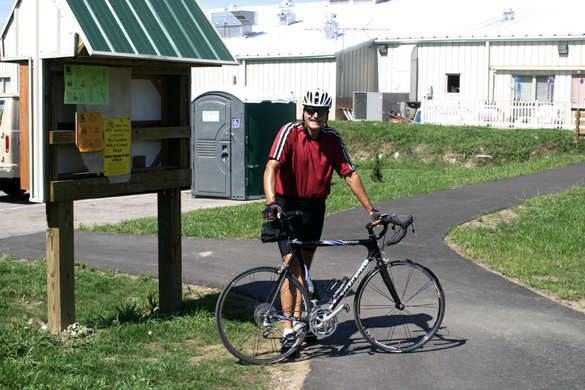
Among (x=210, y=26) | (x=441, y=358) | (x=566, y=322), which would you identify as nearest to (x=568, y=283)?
(x=566, y=322)

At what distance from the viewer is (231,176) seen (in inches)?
566

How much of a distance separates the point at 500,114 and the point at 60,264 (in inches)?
917

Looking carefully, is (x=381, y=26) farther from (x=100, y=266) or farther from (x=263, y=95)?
(x=100, y=266)

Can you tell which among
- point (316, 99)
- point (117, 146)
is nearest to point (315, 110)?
point (316, 99)

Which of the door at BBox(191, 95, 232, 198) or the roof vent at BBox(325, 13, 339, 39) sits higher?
the roof vent at BBox(325, 13, 339, 39)

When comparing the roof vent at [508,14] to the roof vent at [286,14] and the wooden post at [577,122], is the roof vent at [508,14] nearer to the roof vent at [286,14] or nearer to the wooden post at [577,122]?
the roof vent at [286,14]

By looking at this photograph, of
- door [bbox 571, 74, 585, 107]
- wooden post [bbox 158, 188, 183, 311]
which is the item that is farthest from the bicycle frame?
door [bbox 571, 74, 585, 107]

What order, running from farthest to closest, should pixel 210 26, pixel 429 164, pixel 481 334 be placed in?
pixel 429 164 < pixel 210 26 < pixel 481 334

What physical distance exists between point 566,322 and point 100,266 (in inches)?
189

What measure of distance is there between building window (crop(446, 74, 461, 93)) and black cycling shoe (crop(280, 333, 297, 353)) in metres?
28.1

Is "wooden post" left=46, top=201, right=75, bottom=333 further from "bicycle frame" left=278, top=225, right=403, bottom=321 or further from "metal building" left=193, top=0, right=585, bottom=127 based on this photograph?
"metal building" left=193, top=0, right=585, bottom=127

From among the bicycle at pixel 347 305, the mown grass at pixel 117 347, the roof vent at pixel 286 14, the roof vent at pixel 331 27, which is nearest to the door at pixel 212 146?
the mown grass at pixel 117 347

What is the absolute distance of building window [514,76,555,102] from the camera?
29.1 meters

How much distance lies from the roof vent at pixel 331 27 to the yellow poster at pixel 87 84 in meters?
28.8
